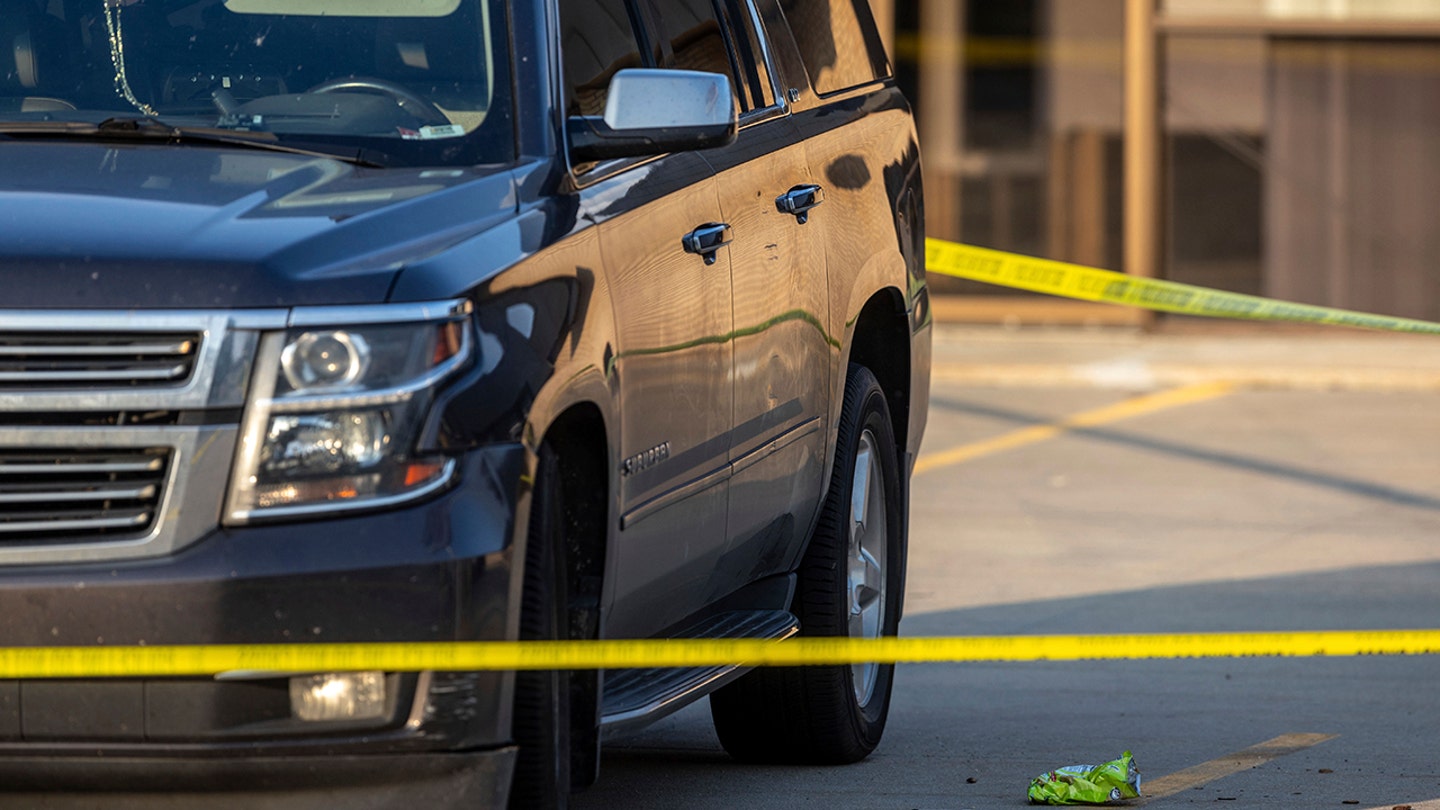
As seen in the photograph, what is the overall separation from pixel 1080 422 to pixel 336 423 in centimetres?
1073

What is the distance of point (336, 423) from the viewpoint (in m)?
3.76

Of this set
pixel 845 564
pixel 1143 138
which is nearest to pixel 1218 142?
pixel 1143 138

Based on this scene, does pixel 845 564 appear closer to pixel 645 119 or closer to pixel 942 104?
pixel 645 119

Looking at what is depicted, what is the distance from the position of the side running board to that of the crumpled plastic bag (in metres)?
0.72

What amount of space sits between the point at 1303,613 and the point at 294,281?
559cm

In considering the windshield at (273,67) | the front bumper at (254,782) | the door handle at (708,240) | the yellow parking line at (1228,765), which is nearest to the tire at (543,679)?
the front bumper at (254,782)

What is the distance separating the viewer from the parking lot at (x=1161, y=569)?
6.13m

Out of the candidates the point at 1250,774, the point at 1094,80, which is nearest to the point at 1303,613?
the point at 1250,774

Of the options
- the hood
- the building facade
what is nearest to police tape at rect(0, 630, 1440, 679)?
the hood

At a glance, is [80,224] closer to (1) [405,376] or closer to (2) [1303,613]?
(1) [405,376]

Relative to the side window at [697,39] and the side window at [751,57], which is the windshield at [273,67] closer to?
the side window at [697,39]

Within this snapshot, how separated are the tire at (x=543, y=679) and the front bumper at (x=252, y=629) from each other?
232 mm

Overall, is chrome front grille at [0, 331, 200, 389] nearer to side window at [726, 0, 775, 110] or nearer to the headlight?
the headlight

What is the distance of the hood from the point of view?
12.4ft
